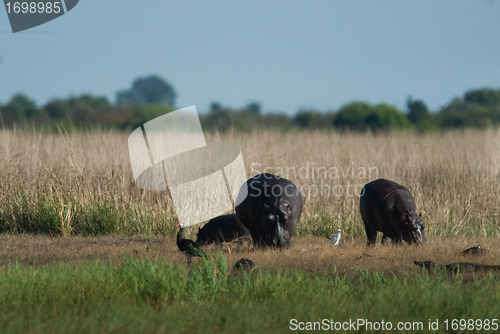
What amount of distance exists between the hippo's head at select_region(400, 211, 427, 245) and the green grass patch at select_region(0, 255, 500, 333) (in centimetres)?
149

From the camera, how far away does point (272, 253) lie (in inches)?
258

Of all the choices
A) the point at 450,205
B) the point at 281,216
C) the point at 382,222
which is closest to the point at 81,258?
the point at 281,216

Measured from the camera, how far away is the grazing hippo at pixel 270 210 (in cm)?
673

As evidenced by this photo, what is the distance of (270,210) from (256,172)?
4.40m

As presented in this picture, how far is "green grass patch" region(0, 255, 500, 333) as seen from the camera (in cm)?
427

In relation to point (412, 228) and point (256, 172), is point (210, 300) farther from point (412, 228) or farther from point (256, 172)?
point (256, 172)

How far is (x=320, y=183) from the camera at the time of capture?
1106 centimetres

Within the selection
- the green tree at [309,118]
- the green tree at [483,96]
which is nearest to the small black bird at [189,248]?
the green tree at [309,118]

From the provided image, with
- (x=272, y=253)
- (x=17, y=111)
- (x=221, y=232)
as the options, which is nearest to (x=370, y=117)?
(x=17, y=111)

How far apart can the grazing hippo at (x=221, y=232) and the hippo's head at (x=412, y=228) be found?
1.78 meters

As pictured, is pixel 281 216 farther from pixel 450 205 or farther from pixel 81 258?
pixel 450 205

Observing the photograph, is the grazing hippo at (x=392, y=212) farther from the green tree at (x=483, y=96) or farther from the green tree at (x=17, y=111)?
the green tree at (x=483, y=96)

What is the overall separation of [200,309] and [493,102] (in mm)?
30730

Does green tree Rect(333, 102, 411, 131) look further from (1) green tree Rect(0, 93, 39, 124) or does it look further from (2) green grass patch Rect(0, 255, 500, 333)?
(2) green grass patch Rect(0, 255, 500, 333)
